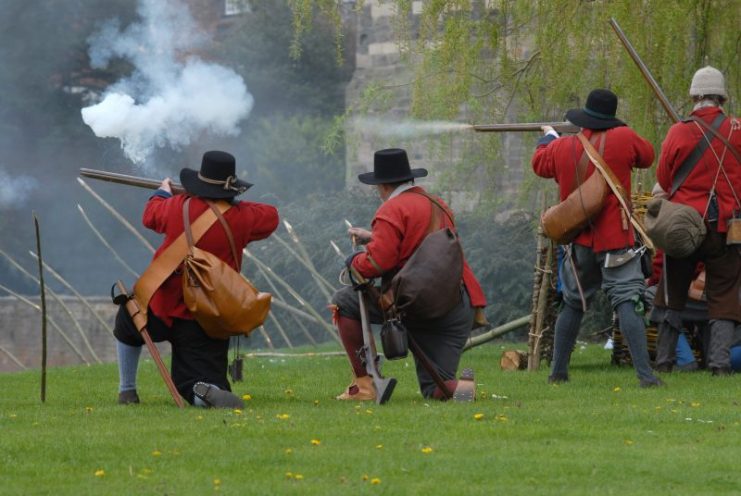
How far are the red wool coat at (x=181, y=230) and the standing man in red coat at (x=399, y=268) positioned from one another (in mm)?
598

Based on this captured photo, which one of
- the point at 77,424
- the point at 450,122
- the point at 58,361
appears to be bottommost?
the point at 58,361

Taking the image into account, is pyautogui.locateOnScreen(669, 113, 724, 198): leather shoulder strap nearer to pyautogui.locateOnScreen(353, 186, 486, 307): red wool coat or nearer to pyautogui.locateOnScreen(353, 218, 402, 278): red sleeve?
pyautogui.locateOnScreen(353, 186, 486, 307): red wool coat

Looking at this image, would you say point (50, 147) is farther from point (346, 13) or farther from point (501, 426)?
point (501, 426)

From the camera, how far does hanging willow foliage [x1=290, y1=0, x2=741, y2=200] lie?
13.0 meters

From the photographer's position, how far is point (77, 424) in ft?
29.2

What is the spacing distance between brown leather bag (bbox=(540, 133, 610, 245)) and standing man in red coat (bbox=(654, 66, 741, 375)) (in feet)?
2.78

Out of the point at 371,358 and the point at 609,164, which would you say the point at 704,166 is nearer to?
the point at 609,164

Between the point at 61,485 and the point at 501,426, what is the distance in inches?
94.0

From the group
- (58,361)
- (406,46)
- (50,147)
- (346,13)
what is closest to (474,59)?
(406,46)

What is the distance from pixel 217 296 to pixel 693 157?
3425 millimetres

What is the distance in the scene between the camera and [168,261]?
31.7 feet

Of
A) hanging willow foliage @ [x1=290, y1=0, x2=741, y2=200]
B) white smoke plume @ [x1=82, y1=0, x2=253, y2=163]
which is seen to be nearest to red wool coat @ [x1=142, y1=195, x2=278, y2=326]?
white smoke plume @ [x1=82, y1=0, x2=253, y2=163]

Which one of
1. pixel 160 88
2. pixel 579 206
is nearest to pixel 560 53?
pixel 579 206

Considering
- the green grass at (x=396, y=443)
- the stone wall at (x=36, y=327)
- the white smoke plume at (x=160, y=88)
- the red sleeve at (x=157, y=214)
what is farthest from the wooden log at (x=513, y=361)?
the stone wall at (x=36, y=327)
